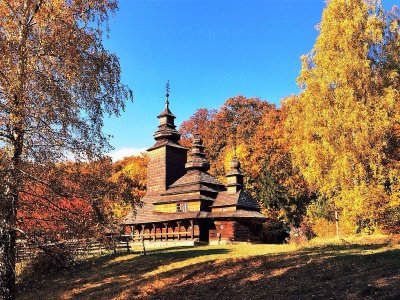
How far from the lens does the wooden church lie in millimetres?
33125

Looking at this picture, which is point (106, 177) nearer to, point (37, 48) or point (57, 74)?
point (57, 74)

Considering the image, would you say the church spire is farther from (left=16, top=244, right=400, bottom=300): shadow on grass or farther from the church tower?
(left=16, top=244, right=400, bottom=300): shadow on grass

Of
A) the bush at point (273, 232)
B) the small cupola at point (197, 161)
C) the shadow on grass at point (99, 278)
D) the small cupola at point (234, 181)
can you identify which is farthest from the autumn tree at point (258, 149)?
the shadow on grass at point (99, 278)

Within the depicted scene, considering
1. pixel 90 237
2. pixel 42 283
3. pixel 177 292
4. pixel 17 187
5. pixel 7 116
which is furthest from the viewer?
pixel 42 283

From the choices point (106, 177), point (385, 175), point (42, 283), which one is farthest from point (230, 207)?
point (106, 177)

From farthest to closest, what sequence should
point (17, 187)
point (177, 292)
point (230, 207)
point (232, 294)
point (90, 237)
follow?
point (230, 207)
point (177, 292)
point (232, 294)
point (90, 237)
point (17, 187)

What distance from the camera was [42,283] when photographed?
2103 cm

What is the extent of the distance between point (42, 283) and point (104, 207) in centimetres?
1268

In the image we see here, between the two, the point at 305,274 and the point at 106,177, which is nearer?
the point at 106,177

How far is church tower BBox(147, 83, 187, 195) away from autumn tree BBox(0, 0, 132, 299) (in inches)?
1070

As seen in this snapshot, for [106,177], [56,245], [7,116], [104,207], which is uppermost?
[7,116]

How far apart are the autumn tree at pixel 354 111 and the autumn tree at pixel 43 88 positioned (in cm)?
1410

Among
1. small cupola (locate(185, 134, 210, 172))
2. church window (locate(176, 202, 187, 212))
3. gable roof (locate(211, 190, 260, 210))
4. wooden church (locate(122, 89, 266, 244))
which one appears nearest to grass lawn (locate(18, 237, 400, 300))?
wooden church (locate(122, 89, 266, 244))

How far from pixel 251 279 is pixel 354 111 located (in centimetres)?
1193
